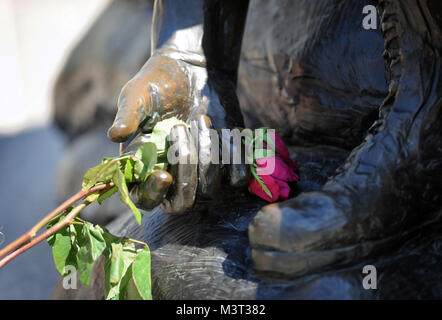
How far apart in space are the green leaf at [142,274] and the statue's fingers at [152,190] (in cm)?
7

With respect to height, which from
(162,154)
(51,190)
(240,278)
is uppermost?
(162,154)

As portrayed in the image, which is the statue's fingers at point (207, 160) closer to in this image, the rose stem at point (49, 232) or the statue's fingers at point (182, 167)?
the statue's fingers at point (182, 167)

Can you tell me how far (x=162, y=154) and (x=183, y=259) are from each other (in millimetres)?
164

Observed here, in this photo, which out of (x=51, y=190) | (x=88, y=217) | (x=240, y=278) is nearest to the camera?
(x=240, y=278)

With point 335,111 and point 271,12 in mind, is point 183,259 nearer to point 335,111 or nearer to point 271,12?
point 335,111

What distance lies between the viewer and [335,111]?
109 centimetres

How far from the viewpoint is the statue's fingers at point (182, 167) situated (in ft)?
2.59

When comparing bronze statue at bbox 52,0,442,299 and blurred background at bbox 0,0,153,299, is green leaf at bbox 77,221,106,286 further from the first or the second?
blurred background at bbox 0,0,153,299

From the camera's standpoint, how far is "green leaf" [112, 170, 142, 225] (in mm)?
756

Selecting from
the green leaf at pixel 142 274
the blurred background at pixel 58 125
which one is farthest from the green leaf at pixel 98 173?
the blurred background at pixel 58 125

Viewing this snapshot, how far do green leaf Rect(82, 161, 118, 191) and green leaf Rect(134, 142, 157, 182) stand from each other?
0.11 feet

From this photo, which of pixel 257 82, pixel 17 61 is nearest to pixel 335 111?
pixel 257 82

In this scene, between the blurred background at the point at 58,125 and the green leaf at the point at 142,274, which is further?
the blurred background at the point at 58,125

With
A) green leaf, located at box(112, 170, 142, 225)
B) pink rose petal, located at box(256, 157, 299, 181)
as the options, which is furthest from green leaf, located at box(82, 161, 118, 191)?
pink rose petal, located at box(256, 157, 299, 181)
